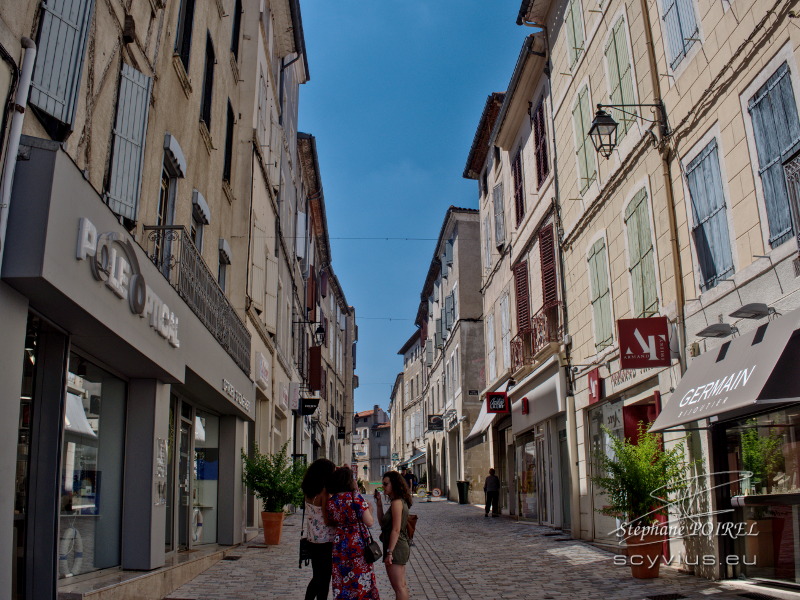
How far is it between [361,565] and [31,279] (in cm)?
310

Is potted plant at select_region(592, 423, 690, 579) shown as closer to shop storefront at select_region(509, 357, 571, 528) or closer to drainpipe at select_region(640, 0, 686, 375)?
drainpipe at select_region(640, 0, 686, 375)

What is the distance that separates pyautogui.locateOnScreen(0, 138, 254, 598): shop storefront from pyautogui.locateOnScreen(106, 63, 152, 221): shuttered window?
26.1 inches

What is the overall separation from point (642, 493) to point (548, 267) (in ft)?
25.9

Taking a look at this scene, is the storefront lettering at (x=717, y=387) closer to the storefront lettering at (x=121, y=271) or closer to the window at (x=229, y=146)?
the storefront lettering at (x=121, y=271)

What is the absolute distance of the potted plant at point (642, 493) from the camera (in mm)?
9180

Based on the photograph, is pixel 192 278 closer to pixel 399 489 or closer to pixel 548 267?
pixel 399 489

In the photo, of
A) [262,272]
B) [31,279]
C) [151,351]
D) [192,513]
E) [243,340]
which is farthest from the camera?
[262,272]

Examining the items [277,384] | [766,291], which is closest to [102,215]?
[766,291]

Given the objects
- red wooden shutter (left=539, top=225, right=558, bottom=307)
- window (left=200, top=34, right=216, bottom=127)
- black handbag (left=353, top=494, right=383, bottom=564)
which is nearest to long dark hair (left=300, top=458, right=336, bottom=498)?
black handbag (left=353, top=494, right=383, bottom=564)

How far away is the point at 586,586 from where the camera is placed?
8812 mm

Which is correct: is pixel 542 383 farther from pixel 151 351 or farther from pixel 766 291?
pixel 151 351

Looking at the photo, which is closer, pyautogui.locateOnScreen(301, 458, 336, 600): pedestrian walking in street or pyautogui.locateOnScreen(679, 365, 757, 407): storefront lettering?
pyautogui.locateOnScreen(301, 458, 336, 600): pedestrian walking in street

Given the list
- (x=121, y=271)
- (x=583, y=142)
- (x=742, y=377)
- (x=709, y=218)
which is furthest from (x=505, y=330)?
(x=121, y=271)

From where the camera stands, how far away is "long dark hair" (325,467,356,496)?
622cm
